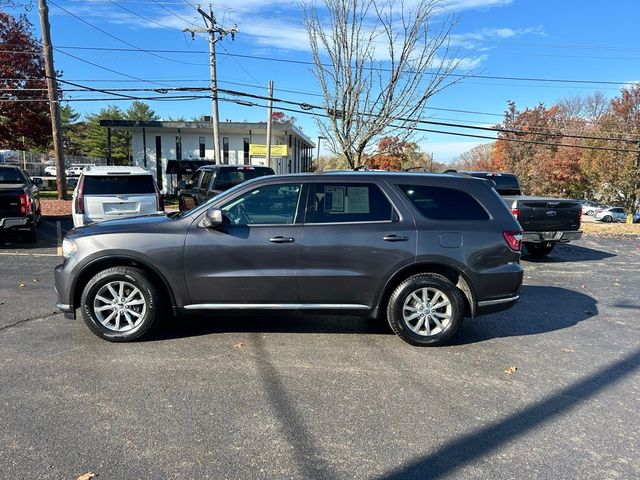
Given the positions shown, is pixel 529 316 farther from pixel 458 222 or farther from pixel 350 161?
pixel 350 161

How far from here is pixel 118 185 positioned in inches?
372

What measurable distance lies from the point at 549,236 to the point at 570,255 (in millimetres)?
1923

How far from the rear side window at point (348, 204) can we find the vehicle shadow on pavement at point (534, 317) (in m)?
1.62

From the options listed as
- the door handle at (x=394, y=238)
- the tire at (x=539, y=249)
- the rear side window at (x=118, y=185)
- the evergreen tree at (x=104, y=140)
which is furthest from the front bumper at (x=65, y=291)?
the evergreen tree at (x=104, y=140)

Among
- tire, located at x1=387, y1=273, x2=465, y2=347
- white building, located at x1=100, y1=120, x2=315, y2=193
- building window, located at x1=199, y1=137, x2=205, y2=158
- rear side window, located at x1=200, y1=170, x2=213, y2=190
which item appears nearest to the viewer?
tire, located at x1=387, y1=273, x2=465, y2=347

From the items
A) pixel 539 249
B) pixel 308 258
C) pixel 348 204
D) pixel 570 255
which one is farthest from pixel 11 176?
pixel 570 255

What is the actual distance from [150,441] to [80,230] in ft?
Answer: 8.83

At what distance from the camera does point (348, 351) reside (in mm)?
4703

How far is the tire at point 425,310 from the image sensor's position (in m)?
4.80

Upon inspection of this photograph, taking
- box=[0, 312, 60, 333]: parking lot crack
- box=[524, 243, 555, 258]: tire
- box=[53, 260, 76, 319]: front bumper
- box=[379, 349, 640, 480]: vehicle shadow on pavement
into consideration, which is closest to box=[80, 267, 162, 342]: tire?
box=[53, 260, 76, 319]: front bumper

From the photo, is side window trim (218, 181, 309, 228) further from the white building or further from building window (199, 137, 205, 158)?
building window (199, 137, 205, 158)

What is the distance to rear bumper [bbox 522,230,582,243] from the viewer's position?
379 inches

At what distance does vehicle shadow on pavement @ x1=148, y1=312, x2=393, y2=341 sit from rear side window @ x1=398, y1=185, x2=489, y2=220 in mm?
1457

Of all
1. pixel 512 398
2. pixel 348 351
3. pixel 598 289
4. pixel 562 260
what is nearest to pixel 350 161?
pixel 562 260
